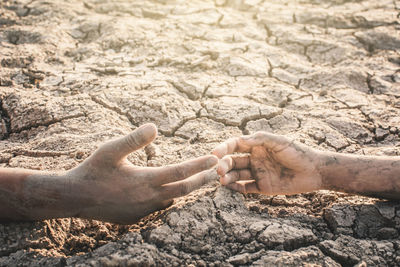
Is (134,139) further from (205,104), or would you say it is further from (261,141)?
(205,104)

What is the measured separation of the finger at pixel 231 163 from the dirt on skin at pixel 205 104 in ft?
0.44

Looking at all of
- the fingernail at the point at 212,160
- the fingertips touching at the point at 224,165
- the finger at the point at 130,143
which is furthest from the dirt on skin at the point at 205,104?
the finger at the point at 130,143

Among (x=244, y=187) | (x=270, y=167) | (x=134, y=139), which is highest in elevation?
(x=134, y=139)

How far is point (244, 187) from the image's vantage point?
5.10 feet

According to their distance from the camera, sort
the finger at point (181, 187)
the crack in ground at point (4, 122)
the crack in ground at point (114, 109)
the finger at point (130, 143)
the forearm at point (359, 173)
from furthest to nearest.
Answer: the crack in ground at point (114, 109) → the crack in ground at point (4, 122) → the forearm at point (359, 173) → the finger at point (181, 187) → the finger at point (130, 143)

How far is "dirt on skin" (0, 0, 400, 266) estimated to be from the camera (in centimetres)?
126

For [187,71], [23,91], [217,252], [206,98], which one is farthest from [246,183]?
[23,91]

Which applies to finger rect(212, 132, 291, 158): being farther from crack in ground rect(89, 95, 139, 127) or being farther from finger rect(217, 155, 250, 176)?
crack in ground rect(89, 95, 139, 127)

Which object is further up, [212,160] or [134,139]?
[134,139]

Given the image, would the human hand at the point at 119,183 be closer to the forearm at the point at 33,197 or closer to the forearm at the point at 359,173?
the forearm at the point at 33,197

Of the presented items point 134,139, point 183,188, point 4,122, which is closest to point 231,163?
point 183,188

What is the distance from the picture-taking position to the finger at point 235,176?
1.52m

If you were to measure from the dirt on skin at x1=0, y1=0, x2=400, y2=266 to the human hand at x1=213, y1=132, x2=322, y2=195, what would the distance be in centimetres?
8

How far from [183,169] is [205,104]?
1110 mm
